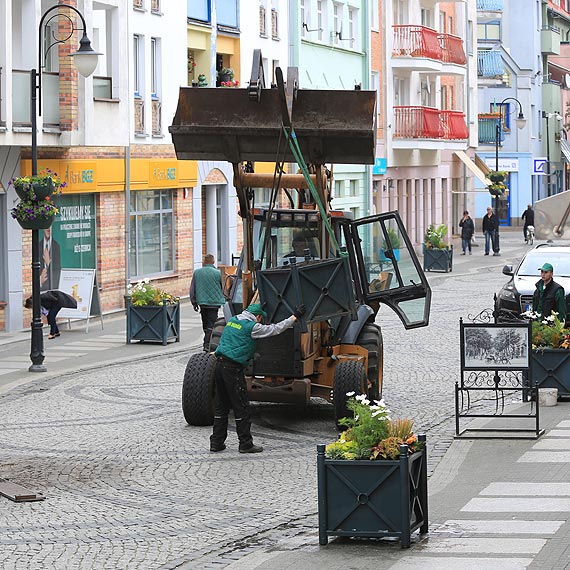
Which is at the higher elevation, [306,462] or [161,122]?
[161,122]

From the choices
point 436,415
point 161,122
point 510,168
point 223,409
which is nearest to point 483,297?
point 161,122

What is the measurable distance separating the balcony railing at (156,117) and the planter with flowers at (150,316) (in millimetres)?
9393

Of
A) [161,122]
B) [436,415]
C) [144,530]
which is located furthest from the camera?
[161,122]

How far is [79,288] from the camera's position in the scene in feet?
95.0

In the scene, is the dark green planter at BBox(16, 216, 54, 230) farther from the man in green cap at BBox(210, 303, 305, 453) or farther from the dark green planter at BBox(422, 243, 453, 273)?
the dark green planter at BBox(422, 243, 453, 273)

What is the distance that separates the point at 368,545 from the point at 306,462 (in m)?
4.05

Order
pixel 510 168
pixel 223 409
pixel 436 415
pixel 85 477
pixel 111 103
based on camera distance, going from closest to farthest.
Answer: pixel 85 477 < pixel 223 409 < pixel 436 415 < pixel 111 103 < pixel 510 168

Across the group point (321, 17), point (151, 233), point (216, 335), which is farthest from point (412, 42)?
point (216, 335)

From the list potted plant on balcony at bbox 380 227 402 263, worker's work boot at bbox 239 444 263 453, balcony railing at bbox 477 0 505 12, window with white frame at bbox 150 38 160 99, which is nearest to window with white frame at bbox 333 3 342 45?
window with white frame at bbox 150 38 160 99

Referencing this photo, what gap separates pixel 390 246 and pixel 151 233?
17.7 m

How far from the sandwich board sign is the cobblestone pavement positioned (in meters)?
4.82

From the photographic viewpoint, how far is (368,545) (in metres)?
11.3

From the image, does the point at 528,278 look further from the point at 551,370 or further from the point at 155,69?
the point at 155,69

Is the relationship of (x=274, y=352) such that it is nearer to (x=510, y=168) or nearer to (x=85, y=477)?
(x=85, y=477)
